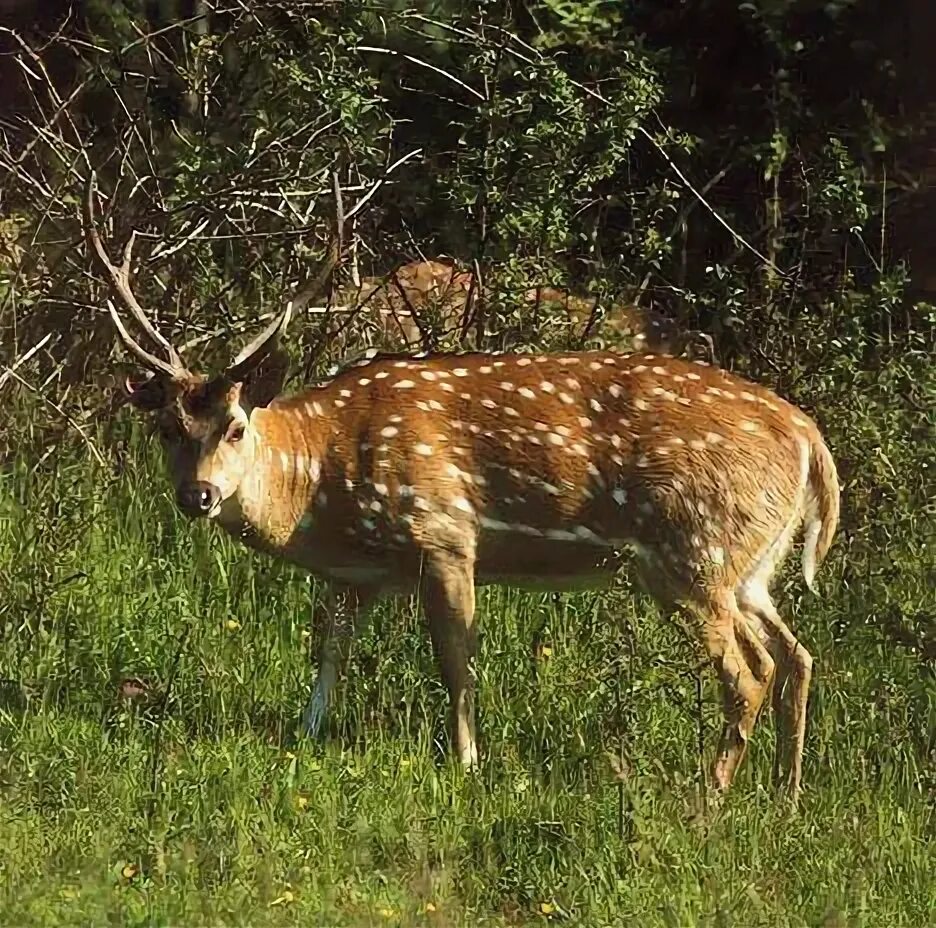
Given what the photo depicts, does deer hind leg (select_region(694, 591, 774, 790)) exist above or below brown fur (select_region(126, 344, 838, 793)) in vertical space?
below

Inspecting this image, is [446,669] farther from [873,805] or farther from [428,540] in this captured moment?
[873,805]

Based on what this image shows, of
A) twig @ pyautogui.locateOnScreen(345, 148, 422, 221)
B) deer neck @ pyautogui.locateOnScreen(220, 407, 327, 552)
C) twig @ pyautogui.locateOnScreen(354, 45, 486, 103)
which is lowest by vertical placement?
deer neck @ pyautogui.locateOnScreen(220, 407, 327, 552)

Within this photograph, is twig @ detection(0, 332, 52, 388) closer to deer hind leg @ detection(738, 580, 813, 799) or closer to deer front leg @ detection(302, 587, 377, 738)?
deer front leg @ detection(302, 587, 377, 738)

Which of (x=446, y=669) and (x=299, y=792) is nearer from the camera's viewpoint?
(x=299, y=792)

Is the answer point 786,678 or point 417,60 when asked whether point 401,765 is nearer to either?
point 786,678

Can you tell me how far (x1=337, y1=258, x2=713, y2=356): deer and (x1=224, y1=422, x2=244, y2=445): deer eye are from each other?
1.89 metres

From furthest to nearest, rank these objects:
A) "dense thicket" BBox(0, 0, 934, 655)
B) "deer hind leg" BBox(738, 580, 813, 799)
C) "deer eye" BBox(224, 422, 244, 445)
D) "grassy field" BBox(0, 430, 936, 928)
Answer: "dense thicket" BBox(0, 0, 934, 655) < "deer eye" BBox(224, 422, 244, 445) < "deer hind leg" BBox(738, 580, 813, 799) < "grassy field" BBox(0, 430, 936, 928)

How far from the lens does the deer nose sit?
20.7 feet

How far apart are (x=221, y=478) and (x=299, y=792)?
1298mm

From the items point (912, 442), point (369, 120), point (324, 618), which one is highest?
point (369, 120)

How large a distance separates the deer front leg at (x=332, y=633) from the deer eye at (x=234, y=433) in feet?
2.00

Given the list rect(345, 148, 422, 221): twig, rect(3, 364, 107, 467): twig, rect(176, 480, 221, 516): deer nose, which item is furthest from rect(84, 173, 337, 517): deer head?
rect(3, 364, 107, 467): twig

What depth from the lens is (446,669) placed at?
636 centimetres

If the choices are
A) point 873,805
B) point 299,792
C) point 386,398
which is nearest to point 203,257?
point 386,398
